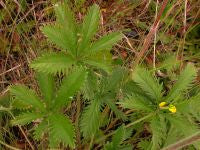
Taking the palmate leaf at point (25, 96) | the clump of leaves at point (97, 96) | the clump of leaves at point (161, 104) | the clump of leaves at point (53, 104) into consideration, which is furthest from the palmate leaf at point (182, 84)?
the palmate leaf at point (25, 96)

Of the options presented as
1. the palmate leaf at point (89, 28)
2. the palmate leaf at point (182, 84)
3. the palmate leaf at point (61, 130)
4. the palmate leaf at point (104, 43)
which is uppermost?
the palmate leaf at point (89, 28)

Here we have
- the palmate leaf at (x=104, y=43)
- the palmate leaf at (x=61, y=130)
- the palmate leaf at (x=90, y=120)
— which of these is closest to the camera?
the palmate leaf at (x=61, y=130)

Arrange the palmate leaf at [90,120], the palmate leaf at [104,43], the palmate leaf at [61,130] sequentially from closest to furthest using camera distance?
the palmate leaf at [61,130] → the palmate leaf at [104,43] → the palmate leaf at [90,120]

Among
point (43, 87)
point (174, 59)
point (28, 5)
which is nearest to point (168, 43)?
point (174, 59)

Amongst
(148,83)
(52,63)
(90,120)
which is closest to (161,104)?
(148,83)

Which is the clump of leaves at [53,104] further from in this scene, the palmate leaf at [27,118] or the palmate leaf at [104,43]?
the palmate leaf at [104,43]

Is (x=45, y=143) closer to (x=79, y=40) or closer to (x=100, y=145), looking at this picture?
(x=100, y=145)
